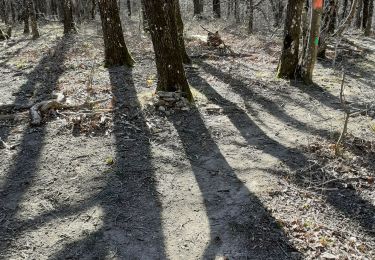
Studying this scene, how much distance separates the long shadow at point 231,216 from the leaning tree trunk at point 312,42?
409 centimetres

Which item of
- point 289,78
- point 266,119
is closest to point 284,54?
point 289,78

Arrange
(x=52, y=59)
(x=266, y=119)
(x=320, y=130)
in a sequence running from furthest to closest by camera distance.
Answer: (x=52, y=59)
(x=266, y=119)
(x=320, y=130)

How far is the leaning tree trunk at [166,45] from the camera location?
22.9 ft

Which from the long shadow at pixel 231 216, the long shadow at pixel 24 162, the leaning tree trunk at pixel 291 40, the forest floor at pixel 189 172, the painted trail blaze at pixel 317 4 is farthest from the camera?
the leaning tree trunk at pixel 291 40

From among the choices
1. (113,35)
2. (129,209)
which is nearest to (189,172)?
(129,209)

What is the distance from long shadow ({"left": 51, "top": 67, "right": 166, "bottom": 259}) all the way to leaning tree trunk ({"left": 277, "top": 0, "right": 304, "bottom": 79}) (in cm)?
417

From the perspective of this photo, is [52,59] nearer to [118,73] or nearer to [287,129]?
[118,73]

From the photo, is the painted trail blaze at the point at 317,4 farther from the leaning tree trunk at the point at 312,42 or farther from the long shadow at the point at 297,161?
the long shadow at the point at 297,161

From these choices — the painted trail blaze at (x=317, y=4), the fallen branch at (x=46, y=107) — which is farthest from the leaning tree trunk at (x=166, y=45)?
the painted trail blaze at (x=317, y=4)

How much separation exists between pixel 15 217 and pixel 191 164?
7.75ft

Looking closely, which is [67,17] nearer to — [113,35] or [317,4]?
[113,35]

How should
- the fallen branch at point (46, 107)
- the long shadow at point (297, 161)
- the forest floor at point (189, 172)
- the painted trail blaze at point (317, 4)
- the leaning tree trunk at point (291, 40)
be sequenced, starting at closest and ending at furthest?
1. the forest floor at point (189, 172)
2. the long shadow at point (297, 161)
3. the fallen branch at point (46, 107)
4. the painted trail blaze at point (317, 4)
5. the leaning tree trunk at point (291, 40)

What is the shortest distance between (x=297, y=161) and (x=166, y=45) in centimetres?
326

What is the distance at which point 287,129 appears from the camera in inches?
264
